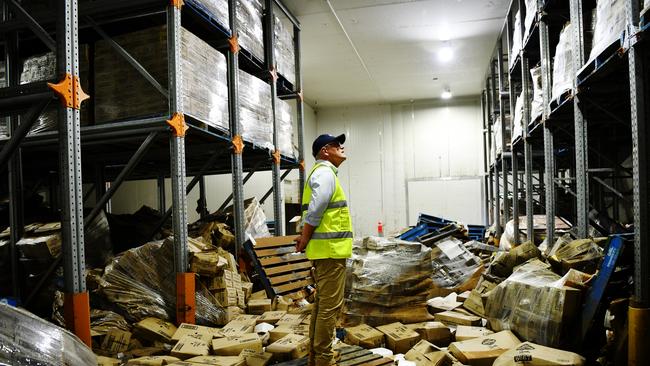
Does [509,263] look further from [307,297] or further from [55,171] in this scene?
[55,171]

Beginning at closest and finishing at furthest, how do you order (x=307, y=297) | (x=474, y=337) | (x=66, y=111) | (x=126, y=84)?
(x=66, y=111) < (x=474, y=337) < (x=126, y=84) < (x=307, y=297)

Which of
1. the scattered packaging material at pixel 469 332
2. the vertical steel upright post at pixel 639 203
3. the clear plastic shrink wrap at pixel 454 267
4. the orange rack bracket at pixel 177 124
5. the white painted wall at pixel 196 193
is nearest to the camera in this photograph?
the vertical steel upright post at pixel 639 203

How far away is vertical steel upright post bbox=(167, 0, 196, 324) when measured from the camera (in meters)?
4.57

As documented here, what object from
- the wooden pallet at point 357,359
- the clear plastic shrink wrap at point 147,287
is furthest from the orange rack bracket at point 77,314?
the wooden pallet at point 357,359

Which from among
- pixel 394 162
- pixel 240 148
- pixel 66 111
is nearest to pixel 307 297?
pixel 240 148

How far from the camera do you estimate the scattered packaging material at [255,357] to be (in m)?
3.75

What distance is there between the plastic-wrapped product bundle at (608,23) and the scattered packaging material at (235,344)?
406cm

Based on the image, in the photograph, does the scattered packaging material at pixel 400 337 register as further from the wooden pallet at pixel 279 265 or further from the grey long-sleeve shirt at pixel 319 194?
the wooden pallet at pixel 279 265

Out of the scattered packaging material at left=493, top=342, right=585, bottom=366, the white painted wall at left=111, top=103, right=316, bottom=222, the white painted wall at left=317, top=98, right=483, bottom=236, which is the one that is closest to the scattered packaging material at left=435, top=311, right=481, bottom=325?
the scattered packaging material at left=493, top=342, right=585, bottom=366

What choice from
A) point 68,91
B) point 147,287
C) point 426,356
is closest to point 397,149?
point 147,287

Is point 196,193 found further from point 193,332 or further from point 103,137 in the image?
point 193,332

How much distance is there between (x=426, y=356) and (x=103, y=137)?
4.12 m

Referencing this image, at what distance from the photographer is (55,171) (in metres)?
7.14

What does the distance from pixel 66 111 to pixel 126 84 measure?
5.93 feet
